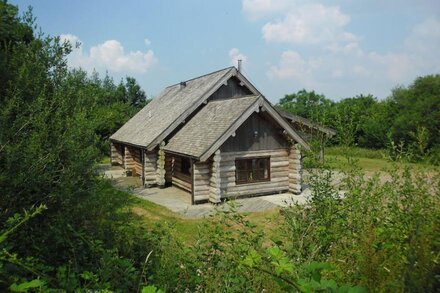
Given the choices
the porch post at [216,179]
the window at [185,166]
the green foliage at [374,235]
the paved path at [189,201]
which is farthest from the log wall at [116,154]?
the green foliage at [374,235]

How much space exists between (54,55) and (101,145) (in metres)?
1.83

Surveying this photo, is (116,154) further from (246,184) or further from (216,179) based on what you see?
(216,179)

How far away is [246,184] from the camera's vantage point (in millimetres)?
15961

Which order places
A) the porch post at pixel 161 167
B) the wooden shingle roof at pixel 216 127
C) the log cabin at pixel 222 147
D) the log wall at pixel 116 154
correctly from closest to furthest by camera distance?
1. the wooden shingle roof at pixel 216 127
2. the log cabin at pixel 222 147
3. the porch post at pixel 161 167
4. the log wall at pixel 116 154

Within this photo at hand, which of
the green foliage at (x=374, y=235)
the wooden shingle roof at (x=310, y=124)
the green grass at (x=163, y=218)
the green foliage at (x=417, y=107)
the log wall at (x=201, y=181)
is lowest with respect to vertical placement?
the green grass at (x=163, y=218)

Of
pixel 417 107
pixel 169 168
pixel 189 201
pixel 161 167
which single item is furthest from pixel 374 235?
pixel 417 107

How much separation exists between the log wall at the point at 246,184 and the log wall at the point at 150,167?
504cm

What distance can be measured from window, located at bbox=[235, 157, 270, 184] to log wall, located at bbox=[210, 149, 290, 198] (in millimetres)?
194

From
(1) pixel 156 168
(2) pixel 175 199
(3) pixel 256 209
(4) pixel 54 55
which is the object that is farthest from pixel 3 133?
(1) pixel 156 168

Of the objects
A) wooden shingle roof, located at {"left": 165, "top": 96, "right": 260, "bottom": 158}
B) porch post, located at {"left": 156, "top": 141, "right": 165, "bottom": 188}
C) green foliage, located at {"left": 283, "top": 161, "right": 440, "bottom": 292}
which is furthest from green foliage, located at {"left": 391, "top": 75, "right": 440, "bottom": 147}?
green foliage, located at {"left": 283, "top": 161, "right": 440, "bottom": 292}

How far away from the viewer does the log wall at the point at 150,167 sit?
19.0 meters

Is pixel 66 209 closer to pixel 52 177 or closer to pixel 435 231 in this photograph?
pixel 52 177

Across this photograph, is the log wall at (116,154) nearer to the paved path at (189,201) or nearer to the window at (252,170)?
the paved path at (189,201)

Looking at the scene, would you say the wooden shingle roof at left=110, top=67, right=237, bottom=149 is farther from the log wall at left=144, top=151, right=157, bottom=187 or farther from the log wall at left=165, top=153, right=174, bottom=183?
the log wall at left=165, top=153, right=174, bottom=183
